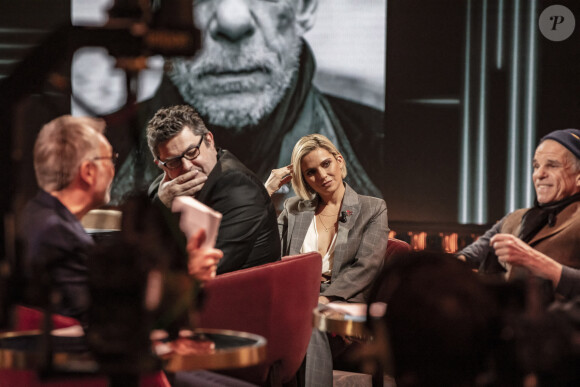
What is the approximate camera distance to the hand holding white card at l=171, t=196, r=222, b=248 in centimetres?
184

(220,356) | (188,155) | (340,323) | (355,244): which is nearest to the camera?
(220,356)

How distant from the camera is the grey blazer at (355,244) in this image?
12.7 feet

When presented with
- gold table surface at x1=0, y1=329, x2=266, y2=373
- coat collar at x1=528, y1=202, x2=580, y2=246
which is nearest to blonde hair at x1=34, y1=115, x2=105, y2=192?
gold table surface at x1=0, y1=329, x2=266, y2=373

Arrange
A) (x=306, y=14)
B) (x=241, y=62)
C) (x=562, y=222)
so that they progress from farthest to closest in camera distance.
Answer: (x=241, y=62) < (x=306, y=14) < (x=562, y=222)

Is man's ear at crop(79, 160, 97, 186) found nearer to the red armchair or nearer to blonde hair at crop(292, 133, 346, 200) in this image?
the red armchair

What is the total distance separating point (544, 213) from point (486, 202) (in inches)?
119

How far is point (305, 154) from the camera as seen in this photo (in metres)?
4.32

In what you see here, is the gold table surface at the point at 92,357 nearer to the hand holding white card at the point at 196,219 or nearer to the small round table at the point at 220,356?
the small round table at the point at 220,356

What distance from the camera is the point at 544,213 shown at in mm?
2854

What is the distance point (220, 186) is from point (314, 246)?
3.22ft

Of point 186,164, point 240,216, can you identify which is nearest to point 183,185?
point 186,164

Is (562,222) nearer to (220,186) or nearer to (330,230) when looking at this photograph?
(220,186)

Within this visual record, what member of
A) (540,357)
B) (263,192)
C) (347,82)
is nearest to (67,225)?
(540,357)

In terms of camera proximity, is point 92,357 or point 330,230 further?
point 330,230
